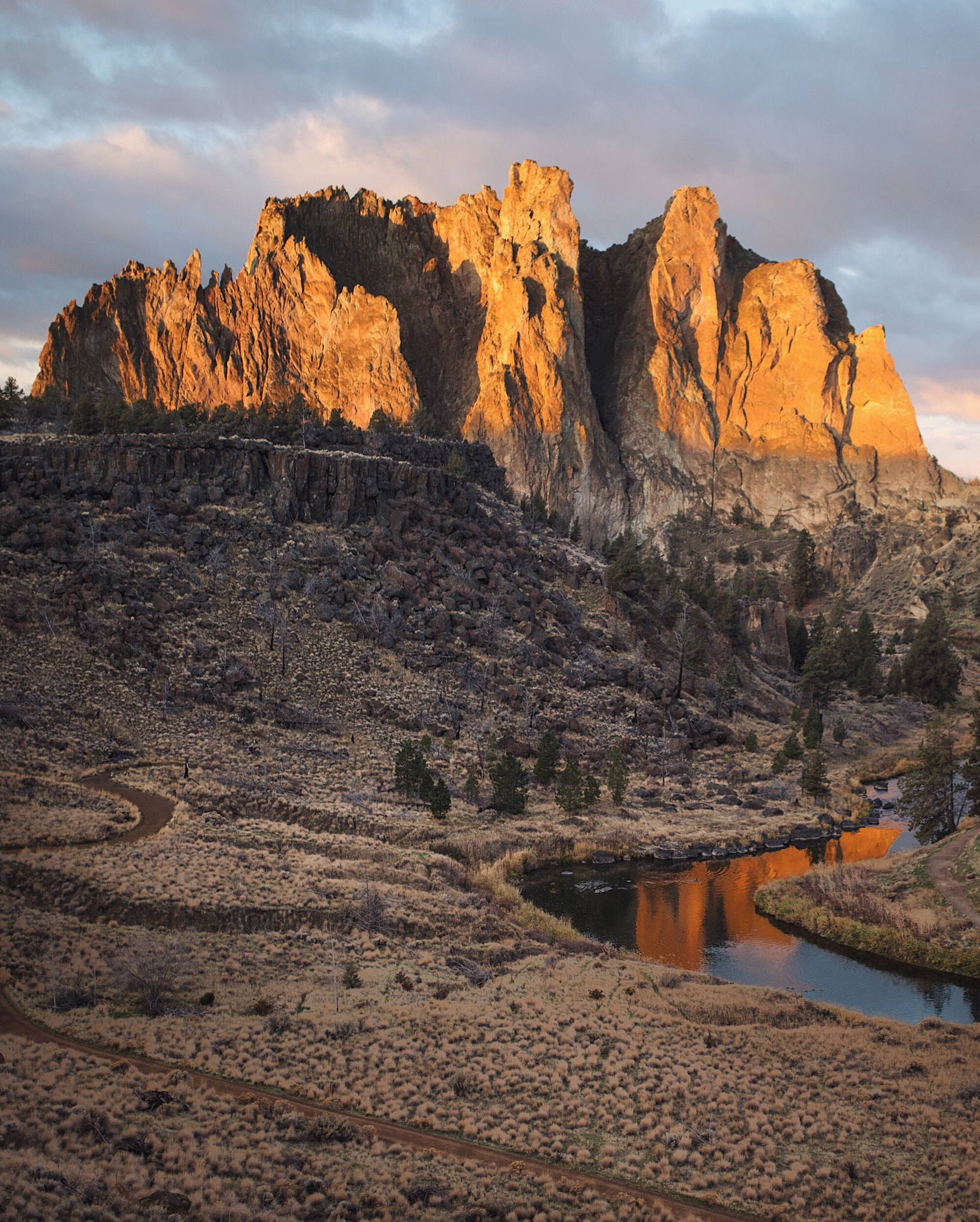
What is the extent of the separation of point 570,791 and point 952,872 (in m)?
21.6

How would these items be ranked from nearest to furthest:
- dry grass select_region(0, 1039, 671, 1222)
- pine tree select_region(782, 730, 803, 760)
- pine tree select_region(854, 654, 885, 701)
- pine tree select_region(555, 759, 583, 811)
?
dry grass select_region(0, 1039, 671, 1222) → pine tree select_region(555, 759, 583, 811) → pine tree select_region(782, 730, 803, 760) → pine tree select_region(854, 654, 885, 701)

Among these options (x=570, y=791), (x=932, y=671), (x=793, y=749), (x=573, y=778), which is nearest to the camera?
(x=570, y=791)

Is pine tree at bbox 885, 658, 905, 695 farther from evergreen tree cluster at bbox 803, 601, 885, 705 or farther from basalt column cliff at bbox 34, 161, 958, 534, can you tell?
basalt column cliff at bbox 34, 161, 958, 534

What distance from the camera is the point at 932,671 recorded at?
9869 cm

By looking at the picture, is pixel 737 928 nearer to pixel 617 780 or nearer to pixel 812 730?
pixel 617 780

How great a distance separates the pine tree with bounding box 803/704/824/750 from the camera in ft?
232


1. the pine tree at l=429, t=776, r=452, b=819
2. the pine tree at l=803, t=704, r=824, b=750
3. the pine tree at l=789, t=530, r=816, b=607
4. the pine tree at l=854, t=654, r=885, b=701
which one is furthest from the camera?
the pine tree at l=789, t=530, r=816, b=607

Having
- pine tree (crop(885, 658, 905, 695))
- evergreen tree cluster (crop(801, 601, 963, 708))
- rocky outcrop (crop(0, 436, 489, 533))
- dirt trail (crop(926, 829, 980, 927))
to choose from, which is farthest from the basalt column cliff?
dirt trail (crop(926, 829, 980, 927))

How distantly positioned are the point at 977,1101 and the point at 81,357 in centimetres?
17433

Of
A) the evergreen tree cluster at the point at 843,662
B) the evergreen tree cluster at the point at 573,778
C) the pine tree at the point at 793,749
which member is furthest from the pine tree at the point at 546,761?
the evergreen tree cluster at the point at 843,662

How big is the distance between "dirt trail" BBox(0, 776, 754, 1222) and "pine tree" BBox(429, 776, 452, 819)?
90.5ft

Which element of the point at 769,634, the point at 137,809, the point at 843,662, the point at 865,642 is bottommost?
Answer: the point at 137,809

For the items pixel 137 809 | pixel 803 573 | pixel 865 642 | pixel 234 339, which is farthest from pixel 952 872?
pixel 234 339

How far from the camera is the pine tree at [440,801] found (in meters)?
51.4
